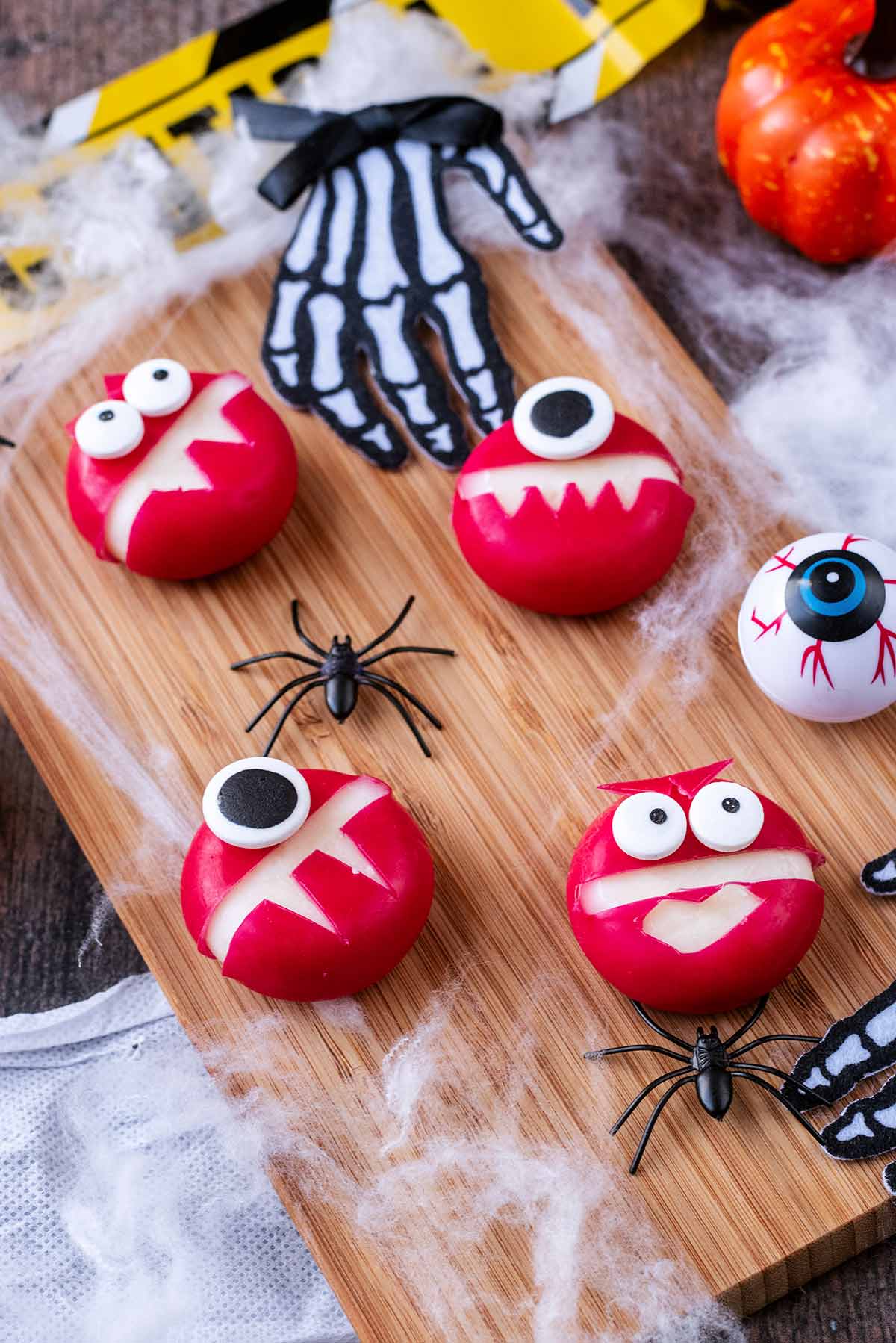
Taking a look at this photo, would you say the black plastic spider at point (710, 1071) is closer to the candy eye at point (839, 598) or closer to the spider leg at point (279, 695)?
the candy eye at point (839, 598)

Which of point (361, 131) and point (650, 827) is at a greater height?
point (361, 131)

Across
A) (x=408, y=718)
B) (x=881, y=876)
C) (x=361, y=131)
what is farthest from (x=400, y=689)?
(x=361, y=131)

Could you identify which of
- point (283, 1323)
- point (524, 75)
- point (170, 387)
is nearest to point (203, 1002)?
point (283, 1323)

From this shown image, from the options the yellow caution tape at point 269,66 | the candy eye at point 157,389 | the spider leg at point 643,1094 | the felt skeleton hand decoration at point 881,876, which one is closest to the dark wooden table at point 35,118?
the yellow caution tape at point 269,66

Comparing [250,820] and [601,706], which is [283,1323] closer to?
[250,820]

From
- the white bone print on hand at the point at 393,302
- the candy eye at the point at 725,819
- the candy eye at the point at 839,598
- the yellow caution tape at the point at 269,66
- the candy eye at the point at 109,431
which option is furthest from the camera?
the yellow caution tape at the point at 269,66

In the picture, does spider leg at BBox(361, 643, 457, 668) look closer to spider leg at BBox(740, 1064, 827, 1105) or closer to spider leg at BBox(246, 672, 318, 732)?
spider leg at BBox(246, 672, 318, 732)

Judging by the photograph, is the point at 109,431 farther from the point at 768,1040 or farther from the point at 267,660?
the point at 768,1040

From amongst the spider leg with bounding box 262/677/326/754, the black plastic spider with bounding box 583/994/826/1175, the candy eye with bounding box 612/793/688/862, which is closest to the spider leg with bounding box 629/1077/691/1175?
the black plastic spider with bounding box 583/994/826/1175
